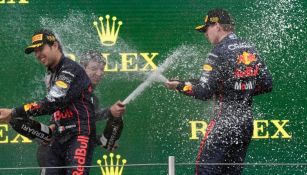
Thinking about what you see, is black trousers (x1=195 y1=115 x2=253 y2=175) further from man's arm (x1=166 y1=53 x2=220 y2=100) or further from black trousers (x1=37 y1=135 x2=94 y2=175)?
black trousers (x1=37 y1=135 x2=94 y2=175)

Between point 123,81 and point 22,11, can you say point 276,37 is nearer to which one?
point 123,81

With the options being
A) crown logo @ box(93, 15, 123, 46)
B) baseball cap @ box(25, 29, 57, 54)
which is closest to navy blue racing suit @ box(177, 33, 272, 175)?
baseball cap @ box(25, 29, 57, 54)

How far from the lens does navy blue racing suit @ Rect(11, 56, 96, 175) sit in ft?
23.4

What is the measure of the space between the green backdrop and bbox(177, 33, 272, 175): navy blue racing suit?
115 centimetres

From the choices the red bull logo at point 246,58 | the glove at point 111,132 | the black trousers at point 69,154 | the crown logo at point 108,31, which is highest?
the crown logo at point 108,31

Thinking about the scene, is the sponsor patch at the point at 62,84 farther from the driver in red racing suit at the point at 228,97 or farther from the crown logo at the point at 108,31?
the crown logo at the point at 108,31

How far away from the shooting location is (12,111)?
7188mm

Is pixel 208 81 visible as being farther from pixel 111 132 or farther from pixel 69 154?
pixel 111 132

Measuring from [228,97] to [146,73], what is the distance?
52.4 inches

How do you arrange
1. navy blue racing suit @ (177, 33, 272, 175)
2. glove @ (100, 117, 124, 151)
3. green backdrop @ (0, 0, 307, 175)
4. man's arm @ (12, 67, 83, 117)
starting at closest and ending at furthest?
man's arm @ (12, 67, 83, 117) < navy blue racing suit @ (177, 33, 272, 175) < glove @ (100, 117, 124, 151) < green backdrop @ (0, 0, 307, 175)

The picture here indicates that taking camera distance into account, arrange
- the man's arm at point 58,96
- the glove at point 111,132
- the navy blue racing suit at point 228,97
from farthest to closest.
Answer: the glove at point 111,132 < the navy blue racing suit at point 228,97 < the man's arm at point 58,96

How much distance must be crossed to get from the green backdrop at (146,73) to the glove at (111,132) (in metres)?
0.19

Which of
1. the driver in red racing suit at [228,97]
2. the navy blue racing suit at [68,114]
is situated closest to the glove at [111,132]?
the navy blue racing suit at [68,114]

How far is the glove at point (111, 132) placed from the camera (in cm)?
823
